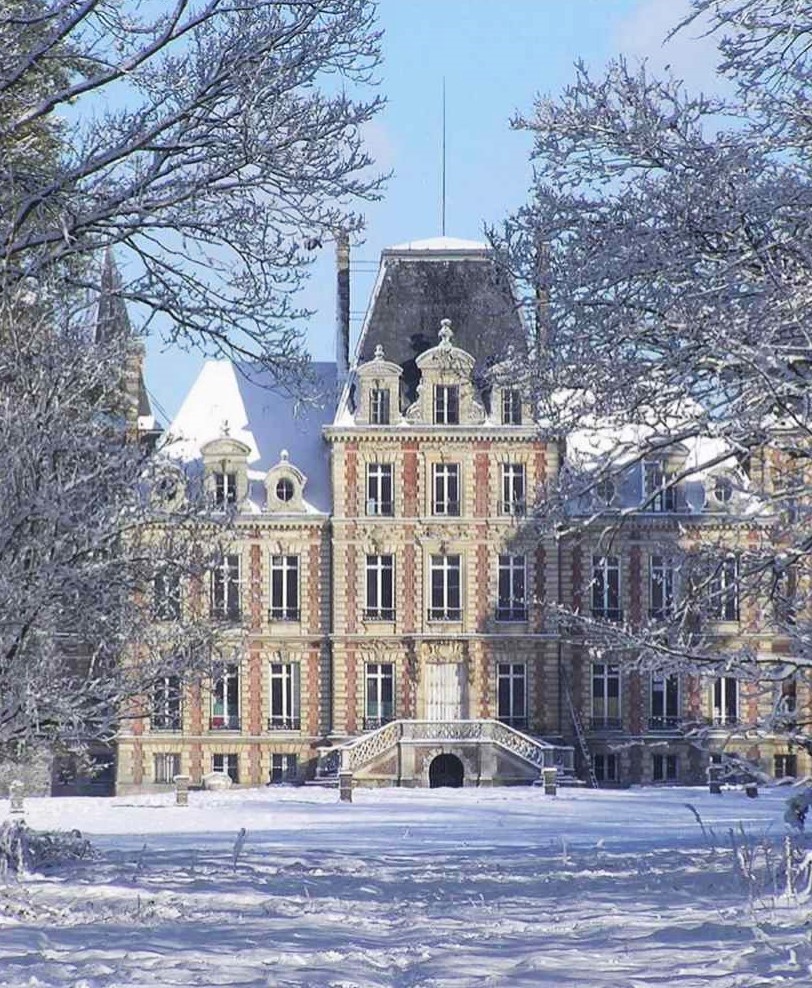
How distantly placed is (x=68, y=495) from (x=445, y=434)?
109 ft

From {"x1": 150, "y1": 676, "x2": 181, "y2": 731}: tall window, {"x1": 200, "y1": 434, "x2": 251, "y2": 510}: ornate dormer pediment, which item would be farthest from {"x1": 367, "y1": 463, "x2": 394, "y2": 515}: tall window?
{"x1": 150, "y1": 676, "x2": 181, "y2": 731}: tall window

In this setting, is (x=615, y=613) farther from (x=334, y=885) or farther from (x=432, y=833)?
(x=334, y=885)

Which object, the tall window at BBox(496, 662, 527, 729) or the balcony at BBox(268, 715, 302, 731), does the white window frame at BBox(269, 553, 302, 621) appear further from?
the tall window at BBox(496, 662, 527, 729)

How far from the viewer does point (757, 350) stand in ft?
31.9

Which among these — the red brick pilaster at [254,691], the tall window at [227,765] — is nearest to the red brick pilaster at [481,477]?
the red brick pilaster at [254,691]

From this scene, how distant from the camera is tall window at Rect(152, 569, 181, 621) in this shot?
12.0 m

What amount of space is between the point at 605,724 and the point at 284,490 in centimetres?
918

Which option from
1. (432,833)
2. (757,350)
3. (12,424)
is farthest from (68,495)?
(432,833)

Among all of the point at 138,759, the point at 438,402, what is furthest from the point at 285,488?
the point at 138,759

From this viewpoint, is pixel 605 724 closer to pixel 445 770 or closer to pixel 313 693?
pixel 445 770

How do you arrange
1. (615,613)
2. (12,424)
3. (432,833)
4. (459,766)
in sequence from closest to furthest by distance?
(12,424) → (432,833) → (459,766) → (615,613)

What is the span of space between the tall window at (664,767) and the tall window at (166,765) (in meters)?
10.9

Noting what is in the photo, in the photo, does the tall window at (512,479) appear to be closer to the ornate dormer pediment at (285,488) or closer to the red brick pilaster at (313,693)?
the ornate dormer pediment at (285,488)

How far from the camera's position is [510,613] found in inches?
1750
